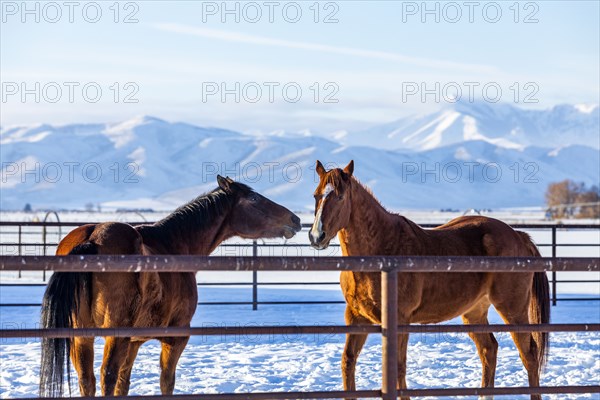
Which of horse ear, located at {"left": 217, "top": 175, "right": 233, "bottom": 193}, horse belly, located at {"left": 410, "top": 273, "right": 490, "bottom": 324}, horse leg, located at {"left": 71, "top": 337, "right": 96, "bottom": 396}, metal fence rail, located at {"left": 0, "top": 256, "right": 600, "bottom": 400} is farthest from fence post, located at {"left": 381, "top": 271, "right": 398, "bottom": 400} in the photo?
horse ear, located at {"left": 217, "top": 175, "right": 233, "bottom": 193}

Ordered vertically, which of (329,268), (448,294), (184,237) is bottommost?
(448,294)

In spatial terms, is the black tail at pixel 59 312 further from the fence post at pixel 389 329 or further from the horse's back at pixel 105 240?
the fence post at pixel 389 329

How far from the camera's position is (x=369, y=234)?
6.11 m

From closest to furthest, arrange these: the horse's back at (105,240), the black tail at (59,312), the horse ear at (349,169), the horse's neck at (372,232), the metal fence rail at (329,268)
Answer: the metal fence rail at (329,268) → the black tail at (59,312) → the horse's back at (105,240) → the horse ear at (349,169) → the horse's neck at (372,232)

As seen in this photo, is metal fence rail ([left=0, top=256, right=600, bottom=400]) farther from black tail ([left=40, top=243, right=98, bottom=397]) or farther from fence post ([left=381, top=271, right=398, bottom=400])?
black tail ([left=40, top=243, right=98, bottom=397])

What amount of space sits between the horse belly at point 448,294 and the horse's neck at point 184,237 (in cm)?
152

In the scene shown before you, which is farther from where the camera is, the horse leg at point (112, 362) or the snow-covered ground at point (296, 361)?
the snow-covered ground at point (296, 361)

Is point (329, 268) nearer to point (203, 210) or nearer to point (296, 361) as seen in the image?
point (203, 210)

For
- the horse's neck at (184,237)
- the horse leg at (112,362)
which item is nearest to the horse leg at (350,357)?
the horse's neck at (184,237)

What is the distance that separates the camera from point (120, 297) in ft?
16.0

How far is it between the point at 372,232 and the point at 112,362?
2.08 metres

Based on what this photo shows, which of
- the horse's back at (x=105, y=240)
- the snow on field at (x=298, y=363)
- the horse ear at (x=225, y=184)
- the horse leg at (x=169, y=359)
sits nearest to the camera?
the horse's back at (x=105, y=240)

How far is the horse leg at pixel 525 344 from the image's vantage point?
21.0 ft

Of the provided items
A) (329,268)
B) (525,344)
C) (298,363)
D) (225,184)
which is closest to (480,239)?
(525,344)
